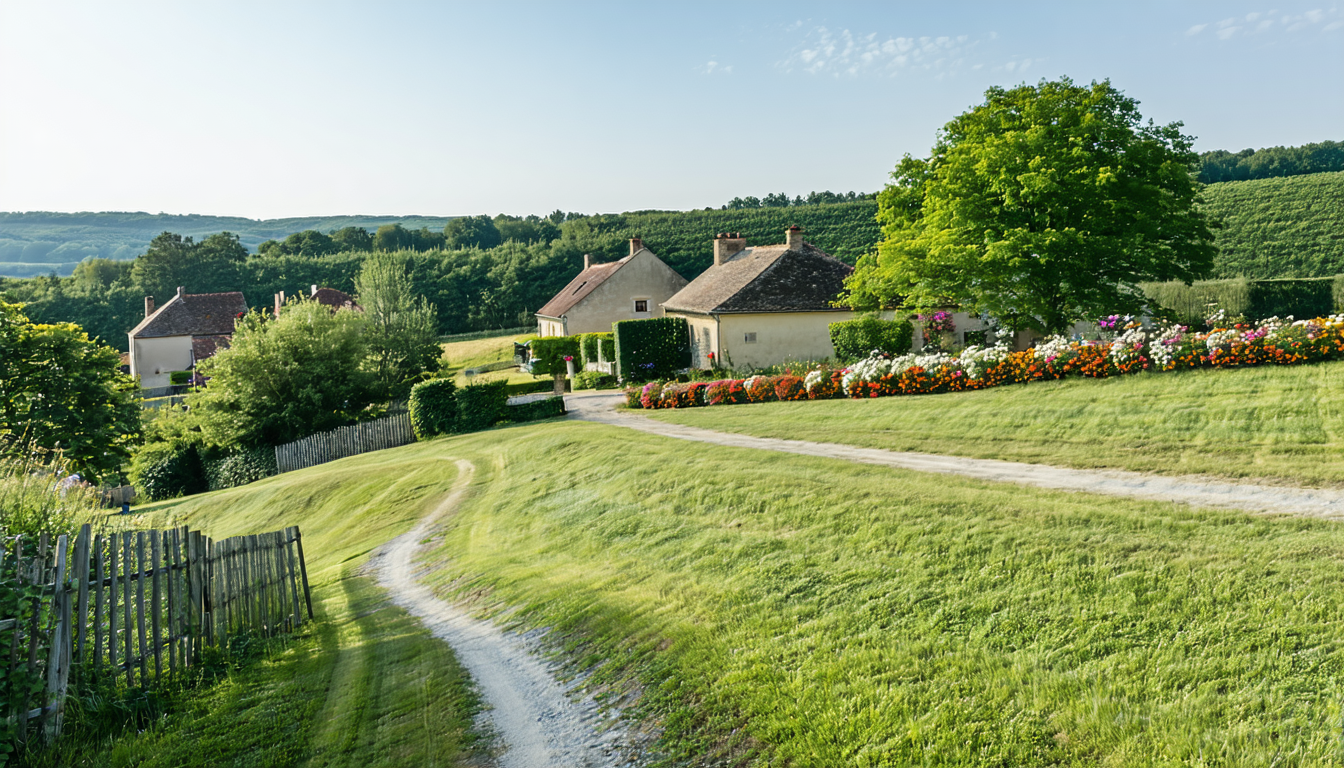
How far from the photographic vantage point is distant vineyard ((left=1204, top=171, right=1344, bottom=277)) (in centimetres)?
5603

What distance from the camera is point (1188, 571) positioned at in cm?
709

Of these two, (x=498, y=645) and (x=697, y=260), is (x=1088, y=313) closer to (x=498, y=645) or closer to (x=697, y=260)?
(x=498, y=645)

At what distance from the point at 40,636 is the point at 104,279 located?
12166 centimetres

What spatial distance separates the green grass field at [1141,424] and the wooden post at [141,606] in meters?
12.7

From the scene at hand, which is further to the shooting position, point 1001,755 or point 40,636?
point 40,636

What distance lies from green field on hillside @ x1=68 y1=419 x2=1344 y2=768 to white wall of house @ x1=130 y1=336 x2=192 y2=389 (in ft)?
222

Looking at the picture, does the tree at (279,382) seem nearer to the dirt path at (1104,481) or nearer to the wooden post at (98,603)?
the dirt path at (1104,481)

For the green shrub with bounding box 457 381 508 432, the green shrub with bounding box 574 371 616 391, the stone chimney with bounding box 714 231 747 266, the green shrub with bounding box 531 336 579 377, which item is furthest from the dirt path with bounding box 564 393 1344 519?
the stone chimney with bounding box 714 231 747 266

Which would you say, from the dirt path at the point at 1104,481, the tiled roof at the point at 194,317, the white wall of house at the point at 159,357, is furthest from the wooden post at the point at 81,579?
the white wall of house at the point at 159,357

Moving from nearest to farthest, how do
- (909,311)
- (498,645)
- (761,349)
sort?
(498,645) < (909,311) < (761,349)

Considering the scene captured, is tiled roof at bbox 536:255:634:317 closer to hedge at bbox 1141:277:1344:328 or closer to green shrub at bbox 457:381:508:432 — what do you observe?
green shrub at bbox 457:381:508:432

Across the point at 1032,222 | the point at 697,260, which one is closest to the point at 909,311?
the point at 1032,222

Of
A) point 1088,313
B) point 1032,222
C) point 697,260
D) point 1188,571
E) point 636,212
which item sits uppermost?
point 636,212

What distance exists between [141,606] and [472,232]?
144366 millimetres
